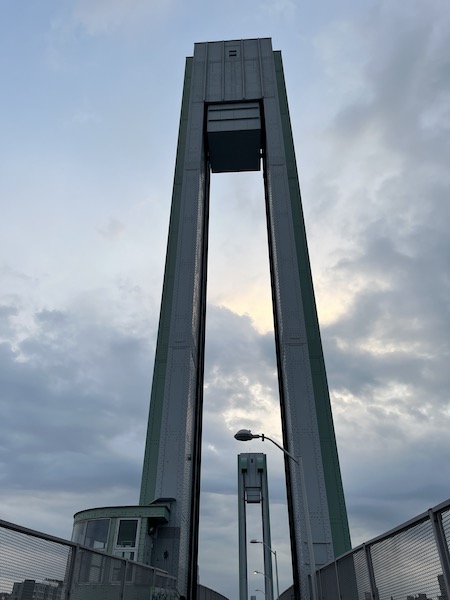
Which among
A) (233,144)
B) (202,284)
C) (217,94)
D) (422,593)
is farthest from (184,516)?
(217,94)

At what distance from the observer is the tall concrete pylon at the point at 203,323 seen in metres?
24.5

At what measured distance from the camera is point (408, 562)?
5.95m

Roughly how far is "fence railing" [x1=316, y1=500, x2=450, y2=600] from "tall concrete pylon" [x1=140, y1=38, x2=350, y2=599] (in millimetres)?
8024

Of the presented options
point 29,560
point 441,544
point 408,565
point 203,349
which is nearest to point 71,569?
point 29,560

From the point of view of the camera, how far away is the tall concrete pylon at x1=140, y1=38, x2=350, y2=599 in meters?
24.5

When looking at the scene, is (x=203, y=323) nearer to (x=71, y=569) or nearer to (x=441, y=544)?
(x=71, y=569)

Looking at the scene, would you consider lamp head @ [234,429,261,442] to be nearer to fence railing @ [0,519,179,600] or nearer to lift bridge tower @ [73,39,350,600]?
lift bridge tower @ [73,39,350,600]

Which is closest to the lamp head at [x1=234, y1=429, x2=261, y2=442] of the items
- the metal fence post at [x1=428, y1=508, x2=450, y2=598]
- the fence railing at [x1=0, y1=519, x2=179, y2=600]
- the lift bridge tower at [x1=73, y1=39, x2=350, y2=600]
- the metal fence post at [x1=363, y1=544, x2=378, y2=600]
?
the lift bridge tower at [x1=73, y1=39, x2=350, y2=600]

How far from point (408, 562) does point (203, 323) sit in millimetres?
33397

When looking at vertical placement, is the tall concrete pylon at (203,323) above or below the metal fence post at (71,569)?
above

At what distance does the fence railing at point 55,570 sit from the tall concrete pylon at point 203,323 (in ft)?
27.5

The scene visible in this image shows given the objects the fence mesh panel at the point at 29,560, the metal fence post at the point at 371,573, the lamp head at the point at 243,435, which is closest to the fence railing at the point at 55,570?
→ the fence mesh panel at the point at 29,560

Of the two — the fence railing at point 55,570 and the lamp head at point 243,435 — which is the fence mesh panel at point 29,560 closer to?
the fence railing at point 55,570

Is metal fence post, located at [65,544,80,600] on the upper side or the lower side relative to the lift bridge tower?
lower
